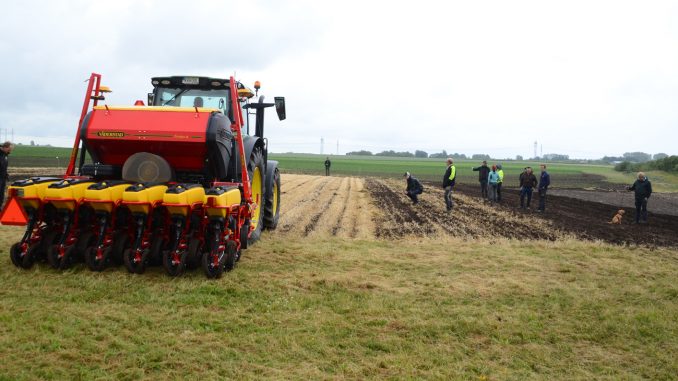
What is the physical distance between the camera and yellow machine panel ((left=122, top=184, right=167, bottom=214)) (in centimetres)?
605

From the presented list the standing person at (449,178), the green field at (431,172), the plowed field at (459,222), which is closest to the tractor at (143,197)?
the plowed field at (459,222)

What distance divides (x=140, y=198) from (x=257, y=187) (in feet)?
10.8

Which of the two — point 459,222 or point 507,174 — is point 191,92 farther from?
point 507,174

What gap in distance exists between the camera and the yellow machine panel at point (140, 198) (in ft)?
19.9

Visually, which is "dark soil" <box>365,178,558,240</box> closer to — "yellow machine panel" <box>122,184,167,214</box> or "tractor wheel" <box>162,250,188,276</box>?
"tractor wheel" <box>162,250,188,276</box>

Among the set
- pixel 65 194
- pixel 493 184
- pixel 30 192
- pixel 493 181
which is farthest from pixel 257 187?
pixel 493 184

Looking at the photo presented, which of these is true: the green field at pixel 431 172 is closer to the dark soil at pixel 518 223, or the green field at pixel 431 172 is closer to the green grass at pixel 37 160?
the green grass at pixel 37 160

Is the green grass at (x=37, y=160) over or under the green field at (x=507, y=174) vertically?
over

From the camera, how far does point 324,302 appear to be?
18.8 ft

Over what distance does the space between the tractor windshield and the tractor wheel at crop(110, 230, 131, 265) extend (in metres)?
2.69

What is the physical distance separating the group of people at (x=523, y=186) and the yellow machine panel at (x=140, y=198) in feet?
33.6

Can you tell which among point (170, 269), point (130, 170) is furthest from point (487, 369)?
point (130, 170)

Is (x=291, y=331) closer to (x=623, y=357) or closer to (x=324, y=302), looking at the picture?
(x=324, y=302)

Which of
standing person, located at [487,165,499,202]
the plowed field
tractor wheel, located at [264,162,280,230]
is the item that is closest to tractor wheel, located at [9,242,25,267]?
tractor wheel, located at [264,162,280,230]
